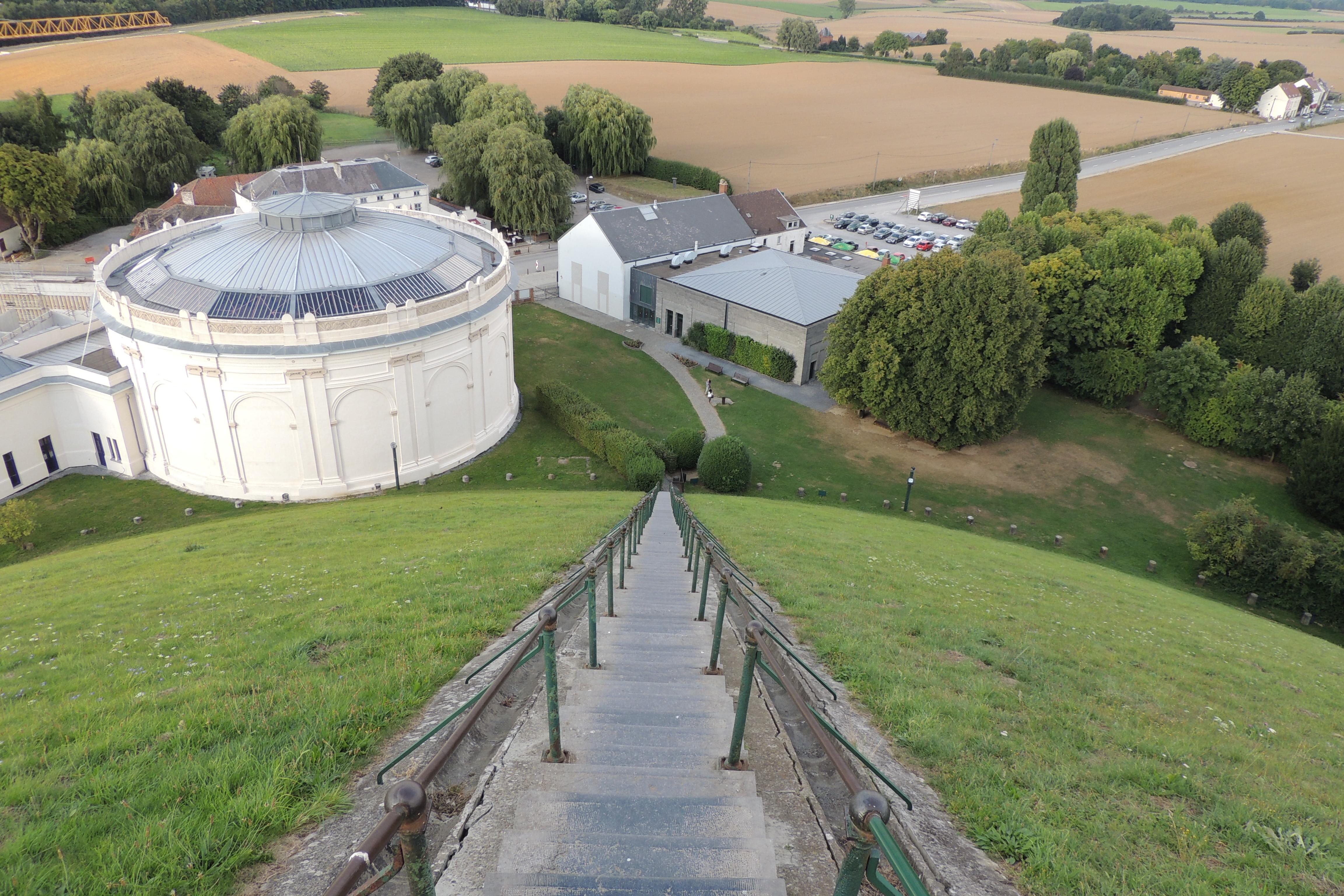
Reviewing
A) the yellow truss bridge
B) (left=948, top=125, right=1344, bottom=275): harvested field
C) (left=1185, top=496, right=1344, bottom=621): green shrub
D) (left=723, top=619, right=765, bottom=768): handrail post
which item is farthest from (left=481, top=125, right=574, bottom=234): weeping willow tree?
the yellow truss bridge

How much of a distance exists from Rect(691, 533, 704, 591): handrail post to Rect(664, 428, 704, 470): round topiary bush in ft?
73.1

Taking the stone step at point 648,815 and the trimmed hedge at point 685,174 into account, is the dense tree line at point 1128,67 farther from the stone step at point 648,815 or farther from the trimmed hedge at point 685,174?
the stone step at point 648,815

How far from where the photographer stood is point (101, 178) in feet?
223

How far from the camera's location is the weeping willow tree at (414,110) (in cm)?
9212

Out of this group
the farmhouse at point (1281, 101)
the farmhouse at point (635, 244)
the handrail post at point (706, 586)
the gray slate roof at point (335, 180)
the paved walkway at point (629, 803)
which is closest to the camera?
the paved walkway at point (629, 803)

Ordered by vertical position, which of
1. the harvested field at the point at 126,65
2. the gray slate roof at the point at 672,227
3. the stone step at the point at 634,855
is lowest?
the gray slate roof at the point at 672,227

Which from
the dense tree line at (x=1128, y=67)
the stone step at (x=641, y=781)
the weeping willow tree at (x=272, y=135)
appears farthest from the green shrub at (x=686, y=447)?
the dense tree line at (x=1128, y=67)

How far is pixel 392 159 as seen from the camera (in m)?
98.3

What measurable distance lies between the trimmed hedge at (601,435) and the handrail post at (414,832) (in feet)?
105

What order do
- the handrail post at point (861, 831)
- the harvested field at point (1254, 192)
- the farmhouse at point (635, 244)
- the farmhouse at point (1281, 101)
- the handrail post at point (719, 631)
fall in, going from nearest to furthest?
the handrail post at point (861, 831), the handrail post at point (719, 631), the farmhouse at point (635, 244), the harvested field at point (1254, 192), the farmhouse at point (1281, 101)

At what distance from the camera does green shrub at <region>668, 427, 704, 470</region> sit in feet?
128

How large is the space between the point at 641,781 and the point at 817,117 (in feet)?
451

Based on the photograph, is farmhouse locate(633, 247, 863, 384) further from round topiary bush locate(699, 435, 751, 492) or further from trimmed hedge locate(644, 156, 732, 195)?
trimmed hedge locate(644, 156, 732, 195)

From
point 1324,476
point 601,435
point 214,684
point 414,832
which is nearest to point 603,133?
point 601,435
